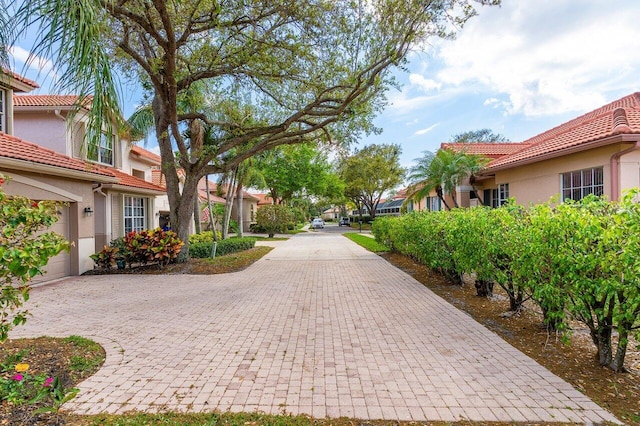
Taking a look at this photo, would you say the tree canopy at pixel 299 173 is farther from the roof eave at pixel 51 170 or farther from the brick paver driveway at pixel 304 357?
the brick paver driveway at pixel 304 357

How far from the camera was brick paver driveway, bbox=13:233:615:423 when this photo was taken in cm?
302

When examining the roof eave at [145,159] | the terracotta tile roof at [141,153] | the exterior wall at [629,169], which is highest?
the terracotta tile roof at [141,153]

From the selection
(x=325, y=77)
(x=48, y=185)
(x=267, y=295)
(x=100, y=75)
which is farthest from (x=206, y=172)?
(x=100, y=75)

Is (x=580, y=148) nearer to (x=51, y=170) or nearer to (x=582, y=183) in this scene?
(x=582, y=183)

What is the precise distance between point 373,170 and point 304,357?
31.8 metres

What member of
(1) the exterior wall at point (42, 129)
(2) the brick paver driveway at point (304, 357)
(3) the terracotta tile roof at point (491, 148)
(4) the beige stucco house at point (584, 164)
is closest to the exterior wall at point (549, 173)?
(4) the beige stucco house at point (584, 164)

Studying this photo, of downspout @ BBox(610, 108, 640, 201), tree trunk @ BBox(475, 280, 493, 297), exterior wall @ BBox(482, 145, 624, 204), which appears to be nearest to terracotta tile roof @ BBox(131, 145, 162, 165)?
tree trunk @ BBox(475, 280, 493, 297)

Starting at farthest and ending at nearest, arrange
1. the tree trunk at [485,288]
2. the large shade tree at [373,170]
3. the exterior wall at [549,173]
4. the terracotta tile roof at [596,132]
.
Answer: the large shade tree at [373,170] < the exterior wall at [549,173] < the terracotta tile roof at [596,132] < the tree trunk at [485,288]

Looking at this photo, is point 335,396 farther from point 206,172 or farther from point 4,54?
point 206,172

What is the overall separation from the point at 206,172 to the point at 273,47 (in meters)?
5.07

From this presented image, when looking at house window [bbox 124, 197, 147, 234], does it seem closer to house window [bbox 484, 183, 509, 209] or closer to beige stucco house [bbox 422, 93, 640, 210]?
beige stucco house [bbox 422, 93, 640, 210]

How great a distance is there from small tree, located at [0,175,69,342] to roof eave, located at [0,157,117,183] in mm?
6322

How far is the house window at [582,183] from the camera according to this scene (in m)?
9.35

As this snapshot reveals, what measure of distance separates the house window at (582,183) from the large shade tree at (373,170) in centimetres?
2432
